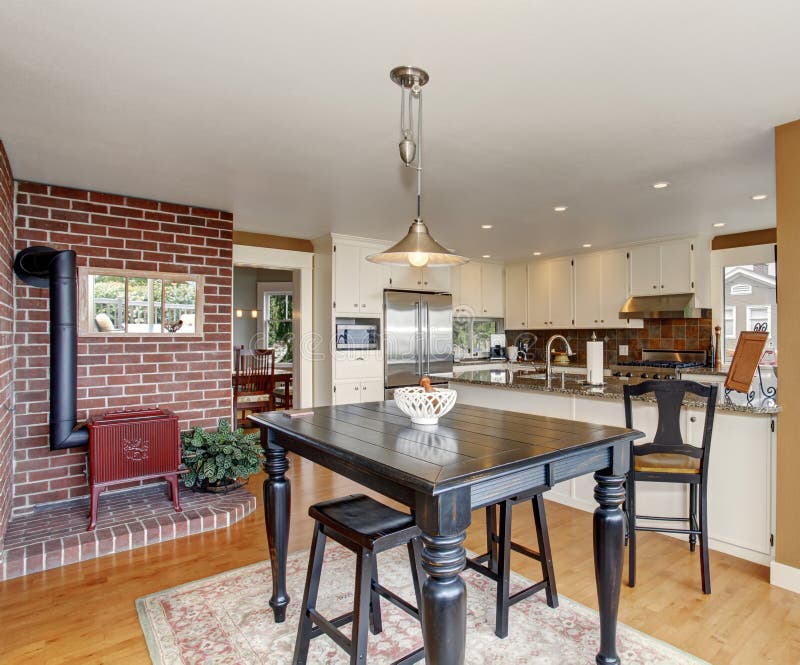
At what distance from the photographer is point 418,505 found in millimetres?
1312

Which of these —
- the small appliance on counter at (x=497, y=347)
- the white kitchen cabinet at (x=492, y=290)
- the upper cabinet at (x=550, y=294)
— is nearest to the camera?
the upper cabinet at (x=550, y=294)

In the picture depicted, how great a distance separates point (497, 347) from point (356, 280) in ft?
8.67

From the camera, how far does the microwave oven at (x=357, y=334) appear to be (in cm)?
508

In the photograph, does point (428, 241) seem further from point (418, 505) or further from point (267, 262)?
point (267, 262)

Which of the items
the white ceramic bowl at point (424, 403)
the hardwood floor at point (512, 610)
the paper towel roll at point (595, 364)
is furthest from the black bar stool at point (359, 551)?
the paper towel roll at point (595, 364)

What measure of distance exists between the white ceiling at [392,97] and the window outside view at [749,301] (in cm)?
146

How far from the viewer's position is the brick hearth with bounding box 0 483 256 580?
8.61ft

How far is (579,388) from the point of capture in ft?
11.0

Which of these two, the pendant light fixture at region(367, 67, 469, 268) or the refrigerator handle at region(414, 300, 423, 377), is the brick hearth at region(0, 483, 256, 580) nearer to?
the pendant light fixture at region(367, 67, 469, 268)

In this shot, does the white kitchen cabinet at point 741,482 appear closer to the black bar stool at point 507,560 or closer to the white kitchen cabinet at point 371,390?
the black bar stool at point 507,560

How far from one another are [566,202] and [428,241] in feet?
6.45

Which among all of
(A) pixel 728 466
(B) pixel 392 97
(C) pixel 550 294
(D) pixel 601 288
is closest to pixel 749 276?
(D) pixel 601 288

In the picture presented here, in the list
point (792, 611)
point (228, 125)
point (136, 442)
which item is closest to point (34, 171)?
point (228, 125)

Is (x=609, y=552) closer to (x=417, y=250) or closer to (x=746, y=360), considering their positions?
(x=417, y=250)
